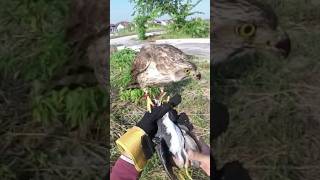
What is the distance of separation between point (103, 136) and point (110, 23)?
0.33 m

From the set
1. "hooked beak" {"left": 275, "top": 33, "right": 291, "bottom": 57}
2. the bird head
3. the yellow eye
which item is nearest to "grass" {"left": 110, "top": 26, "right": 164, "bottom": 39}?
the bird head

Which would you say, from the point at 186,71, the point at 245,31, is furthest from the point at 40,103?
the point at 245,31

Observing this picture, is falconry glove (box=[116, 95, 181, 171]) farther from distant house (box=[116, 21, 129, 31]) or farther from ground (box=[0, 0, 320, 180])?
distant house (box=[116, 21, 129, 31])

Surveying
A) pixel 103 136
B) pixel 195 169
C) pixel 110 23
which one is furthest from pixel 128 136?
pixel 110 23

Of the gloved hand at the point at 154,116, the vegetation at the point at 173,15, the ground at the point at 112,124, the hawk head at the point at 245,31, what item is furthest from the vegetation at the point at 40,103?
the hawk head at the point at 245,31

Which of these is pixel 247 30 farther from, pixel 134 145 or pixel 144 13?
pixel 134 145

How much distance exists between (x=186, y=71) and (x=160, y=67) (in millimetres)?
78

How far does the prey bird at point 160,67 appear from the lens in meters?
1.75

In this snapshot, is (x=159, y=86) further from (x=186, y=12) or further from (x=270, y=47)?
(x=270, y=47)

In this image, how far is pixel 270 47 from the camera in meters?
1.79

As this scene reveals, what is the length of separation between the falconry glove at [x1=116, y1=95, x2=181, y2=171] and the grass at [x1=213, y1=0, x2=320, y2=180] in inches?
6.8

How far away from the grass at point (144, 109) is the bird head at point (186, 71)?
0.05 feet

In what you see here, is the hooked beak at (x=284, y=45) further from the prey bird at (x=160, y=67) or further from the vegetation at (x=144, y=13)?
the vegetation at (x=144, y=13)

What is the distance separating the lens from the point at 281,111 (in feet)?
5.80
